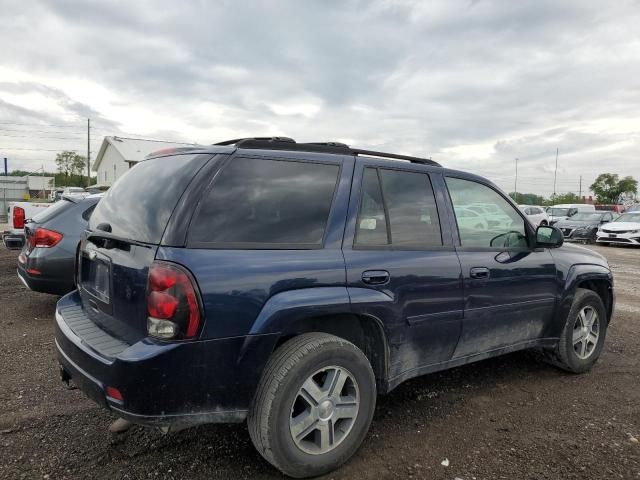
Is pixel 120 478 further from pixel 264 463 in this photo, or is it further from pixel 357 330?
pixel 357 330

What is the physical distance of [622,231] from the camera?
18.1m

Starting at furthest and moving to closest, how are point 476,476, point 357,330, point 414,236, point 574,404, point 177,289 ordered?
point 574,404, point 414,236, point 357,330, point 476,476, point 177,289

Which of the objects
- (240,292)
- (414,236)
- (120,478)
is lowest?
(120,478)

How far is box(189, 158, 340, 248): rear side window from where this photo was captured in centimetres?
242

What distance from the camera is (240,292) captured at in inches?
91.3

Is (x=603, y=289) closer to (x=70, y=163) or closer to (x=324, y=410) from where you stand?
(x=324, y=410)

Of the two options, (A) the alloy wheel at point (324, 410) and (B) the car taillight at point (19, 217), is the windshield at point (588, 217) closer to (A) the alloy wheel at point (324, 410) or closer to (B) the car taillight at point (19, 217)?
(B) the car taillight at point (19, 217)

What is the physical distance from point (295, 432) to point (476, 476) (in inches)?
42.5

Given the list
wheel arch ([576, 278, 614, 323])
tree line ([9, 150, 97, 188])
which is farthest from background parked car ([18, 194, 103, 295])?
tree line ([9, 150, 97, 188])

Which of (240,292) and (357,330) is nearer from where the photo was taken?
(240,292)

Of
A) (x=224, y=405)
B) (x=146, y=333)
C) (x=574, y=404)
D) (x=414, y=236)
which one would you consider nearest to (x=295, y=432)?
(x=224, y=405)

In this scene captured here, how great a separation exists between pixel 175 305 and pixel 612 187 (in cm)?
6696

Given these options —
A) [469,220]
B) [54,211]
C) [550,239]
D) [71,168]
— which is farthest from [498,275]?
[71,168]

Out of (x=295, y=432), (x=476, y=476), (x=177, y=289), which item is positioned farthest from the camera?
(x=476, y=476)
